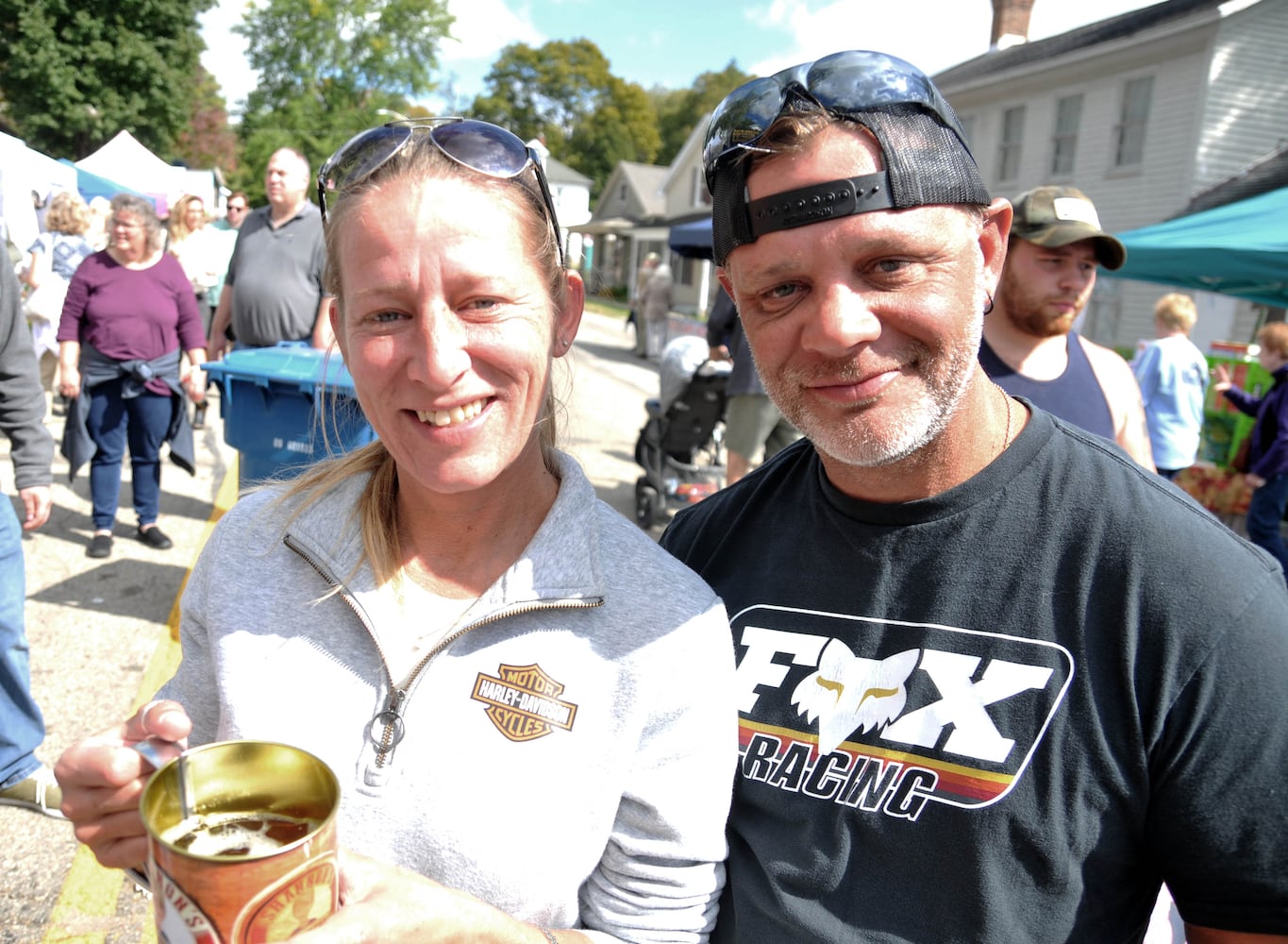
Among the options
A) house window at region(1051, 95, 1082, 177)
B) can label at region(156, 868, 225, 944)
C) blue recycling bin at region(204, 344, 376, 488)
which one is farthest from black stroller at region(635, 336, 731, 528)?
house window at region(1051, 95, 1082, 177)

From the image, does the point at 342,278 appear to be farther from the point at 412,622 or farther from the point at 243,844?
the point at 243,844

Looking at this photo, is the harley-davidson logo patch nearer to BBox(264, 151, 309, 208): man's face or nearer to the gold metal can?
the gold metal can

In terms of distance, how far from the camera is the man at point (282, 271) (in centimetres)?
591

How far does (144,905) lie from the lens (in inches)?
121

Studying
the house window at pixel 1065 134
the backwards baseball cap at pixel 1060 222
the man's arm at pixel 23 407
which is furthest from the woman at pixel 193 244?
the house window at pixel 1065 134

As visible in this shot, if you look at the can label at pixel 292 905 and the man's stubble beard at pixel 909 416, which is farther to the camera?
the man's stubble beard at pixel 909 416

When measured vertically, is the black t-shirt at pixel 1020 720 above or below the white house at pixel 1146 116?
below

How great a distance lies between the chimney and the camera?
29.4 metres

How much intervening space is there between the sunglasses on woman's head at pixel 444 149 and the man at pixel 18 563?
2.48 metres

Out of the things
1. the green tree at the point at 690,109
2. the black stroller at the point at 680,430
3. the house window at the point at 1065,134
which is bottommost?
the black stroller at the point at 680,430

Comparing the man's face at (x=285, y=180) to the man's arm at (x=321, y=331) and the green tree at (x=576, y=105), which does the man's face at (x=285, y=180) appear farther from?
the green tree at (x=576, y=105)

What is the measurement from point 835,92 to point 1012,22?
3314 cm

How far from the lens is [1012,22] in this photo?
29.5 meters

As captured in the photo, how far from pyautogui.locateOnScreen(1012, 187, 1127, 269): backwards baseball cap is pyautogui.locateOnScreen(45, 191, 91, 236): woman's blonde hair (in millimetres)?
9019
